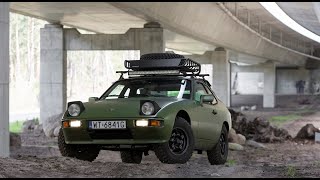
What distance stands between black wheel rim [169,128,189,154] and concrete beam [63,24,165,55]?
564 inches

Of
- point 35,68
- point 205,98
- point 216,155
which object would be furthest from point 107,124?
point 35,68

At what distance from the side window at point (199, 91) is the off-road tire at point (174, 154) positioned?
87cm

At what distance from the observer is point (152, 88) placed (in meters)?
9.71

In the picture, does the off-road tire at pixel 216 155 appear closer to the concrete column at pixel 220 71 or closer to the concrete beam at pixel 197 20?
the concrete beam at pixel 197 20

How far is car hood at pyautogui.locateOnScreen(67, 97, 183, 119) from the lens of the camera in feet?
27.8

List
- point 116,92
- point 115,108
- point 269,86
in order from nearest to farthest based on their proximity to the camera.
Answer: point 115,108, point 116,92, point 269,86

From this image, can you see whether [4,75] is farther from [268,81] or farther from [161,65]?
[268,81]

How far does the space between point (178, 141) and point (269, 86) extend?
51.6 metres

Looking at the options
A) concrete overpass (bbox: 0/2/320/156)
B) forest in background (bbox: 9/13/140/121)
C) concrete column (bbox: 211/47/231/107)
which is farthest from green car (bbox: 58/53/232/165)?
forest in background (bbox: 9/13/140/121)

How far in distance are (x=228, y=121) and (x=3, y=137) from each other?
16.1ft

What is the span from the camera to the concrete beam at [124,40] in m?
23.3

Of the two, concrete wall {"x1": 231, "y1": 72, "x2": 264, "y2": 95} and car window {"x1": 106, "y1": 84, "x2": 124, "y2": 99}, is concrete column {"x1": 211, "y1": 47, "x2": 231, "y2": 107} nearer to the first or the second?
car window {"x1": 106, "y1": 84, "x2": 124, "y2": 99}

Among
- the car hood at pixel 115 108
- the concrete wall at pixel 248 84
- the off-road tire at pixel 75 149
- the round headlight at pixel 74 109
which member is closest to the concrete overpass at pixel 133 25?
the off-road tire at pixel 75 149

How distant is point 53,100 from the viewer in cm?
2697
